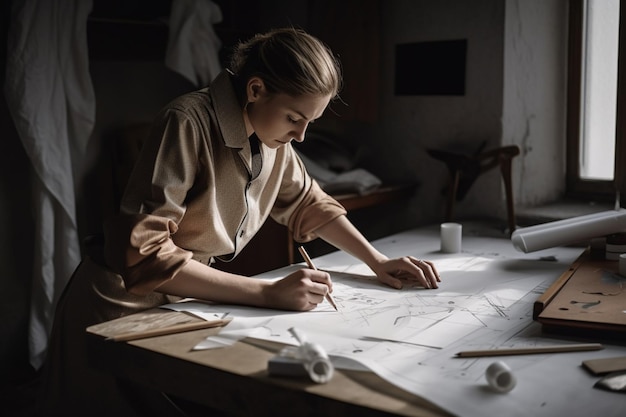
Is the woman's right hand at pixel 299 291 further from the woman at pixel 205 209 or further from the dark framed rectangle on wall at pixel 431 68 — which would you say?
the dark framed rectangle on wall at pixel 431 68

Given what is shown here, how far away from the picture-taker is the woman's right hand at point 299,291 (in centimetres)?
142

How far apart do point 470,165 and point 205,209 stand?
1.35m

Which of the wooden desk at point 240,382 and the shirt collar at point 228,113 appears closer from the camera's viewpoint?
the wooden desk at point 240,382

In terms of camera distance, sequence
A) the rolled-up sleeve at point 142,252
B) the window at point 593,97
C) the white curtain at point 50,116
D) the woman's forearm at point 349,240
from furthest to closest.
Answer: the window at point 593,97 < the white curtain at point 50,116 < the woman's forearm at point 349,240 < the rolled-up sleeve at point 142,252

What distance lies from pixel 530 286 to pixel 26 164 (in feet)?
6.42

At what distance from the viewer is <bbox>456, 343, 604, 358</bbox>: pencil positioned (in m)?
1.17

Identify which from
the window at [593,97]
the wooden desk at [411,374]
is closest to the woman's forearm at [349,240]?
the wooden desk at [411,374]

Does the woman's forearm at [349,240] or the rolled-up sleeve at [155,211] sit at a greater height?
the rolled-up sleeve at [155,211]

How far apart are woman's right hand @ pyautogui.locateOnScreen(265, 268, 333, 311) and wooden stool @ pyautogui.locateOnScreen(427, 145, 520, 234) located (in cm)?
120

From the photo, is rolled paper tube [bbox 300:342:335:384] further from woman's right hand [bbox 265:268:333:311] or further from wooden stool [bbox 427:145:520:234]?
wooden stool [bbox 427:145:520:234]

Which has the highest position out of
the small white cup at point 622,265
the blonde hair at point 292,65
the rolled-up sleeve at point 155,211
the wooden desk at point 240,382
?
the blonde hair at point 292,65

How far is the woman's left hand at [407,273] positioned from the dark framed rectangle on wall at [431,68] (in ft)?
3.93

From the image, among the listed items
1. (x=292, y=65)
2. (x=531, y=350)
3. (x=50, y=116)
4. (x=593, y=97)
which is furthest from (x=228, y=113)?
(x=593, y=97)

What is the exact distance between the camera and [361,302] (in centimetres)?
151
